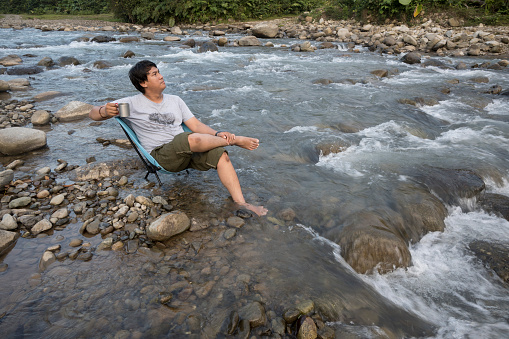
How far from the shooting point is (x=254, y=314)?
2.58m

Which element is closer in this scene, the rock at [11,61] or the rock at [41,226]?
the rock at [41,226]

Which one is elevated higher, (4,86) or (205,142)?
(205,142)

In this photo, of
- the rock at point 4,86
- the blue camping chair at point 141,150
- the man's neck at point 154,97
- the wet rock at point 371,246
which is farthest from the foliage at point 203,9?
the wet rock at point 371,246

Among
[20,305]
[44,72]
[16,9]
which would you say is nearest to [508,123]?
[20,305]

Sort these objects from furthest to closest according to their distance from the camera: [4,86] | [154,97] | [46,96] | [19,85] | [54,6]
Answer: [54,6], [19,85], [4,86], [46,96], [154,97]

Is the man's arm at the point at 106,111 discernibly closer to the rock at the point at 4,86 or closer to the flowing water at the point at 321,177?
the flowing water at the point at 321,177

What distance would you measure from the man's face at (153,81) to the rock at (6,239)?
2209 mm

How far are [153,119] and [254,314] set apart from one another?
2872 mm

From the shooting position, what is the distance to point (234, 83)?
33.8 ft

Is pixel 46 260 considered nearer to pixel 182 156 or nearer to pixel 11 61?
pixel 182 156

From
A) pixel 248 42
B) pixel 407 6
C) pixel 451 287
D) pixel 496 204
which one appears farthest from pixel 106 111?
pixel 407 6

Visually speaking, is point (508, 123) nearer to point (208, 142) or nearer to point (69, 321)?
point (208, 142)

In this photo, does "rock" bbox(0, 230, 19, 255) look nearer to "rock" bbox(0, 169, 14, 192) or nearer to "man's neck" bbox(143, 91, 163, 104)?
"rock" bbox(0, 169, 14, 192)

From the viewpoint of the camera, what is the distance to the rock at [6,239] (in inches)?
125
